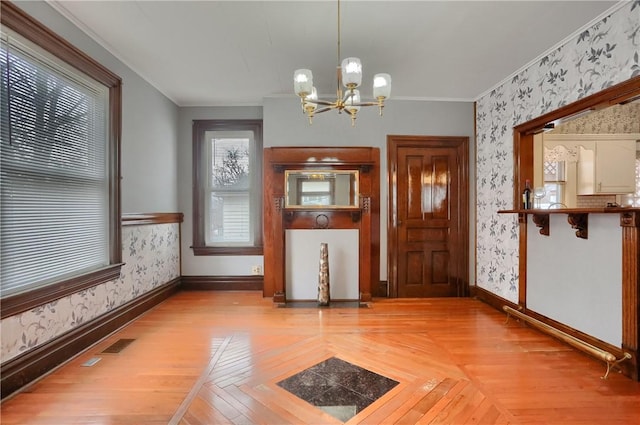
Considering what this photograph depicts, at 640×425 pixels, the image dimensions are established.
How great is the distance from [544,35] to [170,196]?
13.4 ft

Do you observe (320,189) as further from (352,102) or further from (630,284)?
(630,284)

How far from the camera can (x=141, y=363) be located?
7.02 feet

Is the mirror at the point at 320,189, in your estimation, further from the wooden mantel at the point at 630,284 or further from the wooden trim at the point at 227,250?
the wooden mantel at the point at 630,284

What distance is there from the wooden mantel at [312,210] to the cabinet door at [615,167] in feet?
10.3

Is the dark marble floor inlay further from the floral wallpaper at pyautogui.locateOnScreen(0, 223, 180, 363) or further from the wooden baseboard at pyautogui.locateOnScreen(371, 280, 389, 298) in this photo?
the wooden baseboard at pyautogui.locateOnScreen(371, 280, 389, 298)

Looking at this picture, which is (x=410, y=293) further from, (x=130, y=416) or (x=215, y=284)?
Answer: (x=130, y=416)

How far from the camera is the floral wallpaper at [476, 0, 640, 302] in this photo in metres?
2.06

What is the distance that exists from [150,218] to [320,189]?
6.23 feet

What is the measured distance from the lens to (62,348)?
2.11 meters

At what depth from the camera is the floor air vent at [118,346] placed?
2324 mm

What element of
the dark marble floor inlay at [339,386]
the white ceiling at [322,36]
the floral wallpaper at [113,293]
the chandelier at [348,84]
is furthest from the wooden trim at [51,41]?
the dark marble floor inlay at [339,386]

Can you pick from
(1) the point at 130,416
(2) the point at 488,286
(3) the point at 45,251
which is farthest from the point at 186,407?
(2) the point at 488,286

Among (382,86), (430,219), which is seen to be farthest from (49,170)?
(430,219)

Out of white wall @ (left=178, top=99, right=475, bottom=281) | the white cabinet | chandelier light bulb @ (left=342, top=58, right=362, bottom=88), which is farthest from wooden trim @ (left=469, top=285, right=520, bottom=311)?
chandelier light bulb @ (left=342, top=58, right=362, bottom=88)
